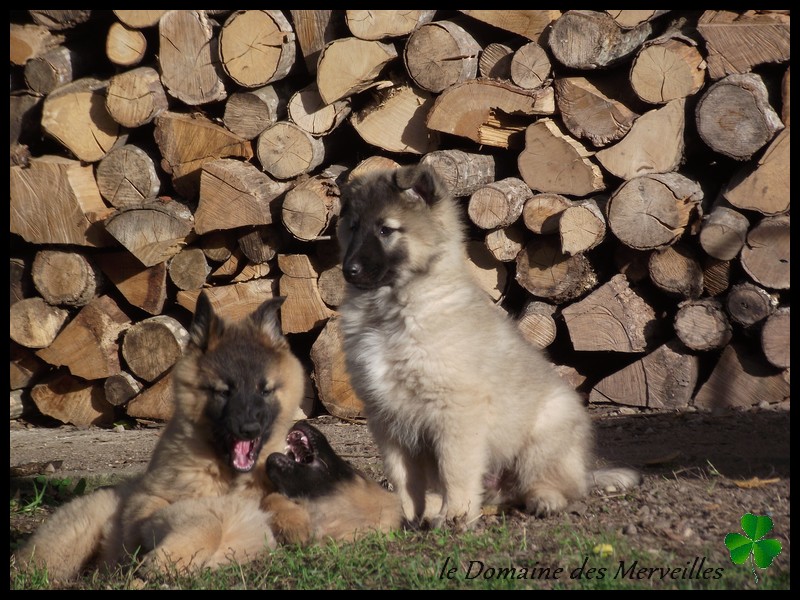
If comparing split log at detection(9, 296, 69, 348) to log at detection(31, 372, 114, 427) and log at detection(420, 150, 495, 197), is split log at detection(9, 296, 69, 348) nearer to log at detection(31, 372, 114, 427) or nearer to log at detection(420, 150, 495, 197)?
log at detection(31, 372, 114, 427)

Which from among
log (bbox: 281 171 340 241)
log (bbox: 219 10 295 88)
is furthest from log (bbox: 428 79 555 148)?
log (bbox: 219 10 295 88)

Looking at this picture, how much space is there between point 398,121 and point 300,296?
1.50m

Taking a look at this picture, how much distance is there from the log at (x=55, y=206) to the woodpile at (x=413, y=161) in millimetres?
16

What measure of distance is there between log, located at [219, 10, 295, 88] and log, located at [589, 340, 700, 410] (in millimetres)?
3380

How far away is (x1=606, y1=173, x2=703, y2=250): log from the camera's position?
18.4 feet

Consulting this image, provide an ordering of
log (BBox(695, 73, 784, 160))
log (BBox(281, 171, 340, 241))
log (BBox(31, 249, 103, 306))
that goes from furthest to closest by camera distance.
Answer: log (BBox(31, 249, 103, 306)), log (BBox(281, 171, 340, 241)), log (BBox(695, 73, 784, 160))

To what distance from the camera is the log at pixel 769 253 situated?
5.50m

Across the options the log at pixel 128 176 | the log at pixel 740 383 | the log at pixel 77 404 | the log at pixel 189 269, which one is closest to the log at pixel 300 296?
Answer: the log at pixel 189 269

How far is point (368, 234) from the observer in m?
4.11

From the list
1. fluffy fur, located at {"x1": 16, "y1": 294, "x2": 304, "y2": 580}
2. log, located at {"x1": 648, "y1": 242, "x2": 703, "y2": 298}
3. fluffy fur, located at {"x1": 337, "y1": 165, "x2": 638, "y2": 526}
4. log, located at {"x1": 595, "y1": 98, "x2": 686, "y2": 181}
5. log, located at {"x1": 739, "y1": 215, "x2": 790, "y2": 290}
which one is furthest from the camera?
log, located at {"x1": 648, "y1": 242, "x2": 703, "y2": 298}

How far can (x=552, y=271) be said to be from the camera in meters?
6.12

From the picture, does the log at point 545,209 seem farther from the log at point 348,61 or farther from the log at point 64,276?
the log at point 64,276

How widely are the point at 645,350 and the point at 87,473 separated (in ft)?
13.1

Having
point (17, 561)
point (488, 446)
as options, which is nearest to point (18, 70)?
point (17, 561)
